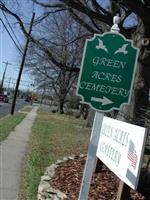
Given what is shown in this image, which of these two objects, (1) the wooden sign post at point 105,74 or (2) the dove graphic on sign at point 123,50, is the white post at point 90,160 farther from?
(2) the dove graphic on sign at point 123,50

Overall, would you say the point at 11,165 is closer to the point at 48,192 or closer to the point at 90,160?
the point at 48,192

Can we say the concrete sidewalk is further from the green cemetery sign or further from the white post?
the green cemetery sign

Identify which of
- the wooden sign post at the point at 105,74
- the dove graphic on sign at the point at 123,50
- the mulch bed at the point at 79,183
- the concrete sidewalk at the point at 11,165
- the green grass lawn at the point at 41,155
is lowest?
the concrete sidewalk at the point at 11,165

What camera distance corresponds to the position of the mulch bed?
→ 7.63 m

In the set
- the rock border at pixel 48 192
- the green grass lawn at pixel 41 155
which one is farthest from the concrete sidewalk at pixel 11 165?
the rock border at pixel 48 192

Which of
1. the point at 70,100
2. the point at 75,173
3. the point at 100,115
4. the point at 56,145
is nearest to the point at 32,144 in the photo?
the point at 56,145

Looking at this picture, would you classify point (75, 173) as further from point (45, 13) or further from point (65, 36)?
point (65, 36)

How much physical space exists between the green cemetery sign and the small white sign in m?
0.48

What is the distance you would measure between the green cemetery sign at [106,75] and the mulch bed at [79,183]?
2184mm

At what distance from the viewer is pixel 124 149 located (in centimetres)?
622

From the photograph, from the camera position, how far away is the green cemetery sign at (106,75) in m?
5.78

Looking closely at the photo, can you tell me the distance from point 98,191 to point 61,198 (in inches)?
32.8

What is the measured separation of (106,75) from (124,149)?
0.99m

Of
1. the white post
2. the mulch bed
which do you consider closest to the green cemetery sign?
the white post
